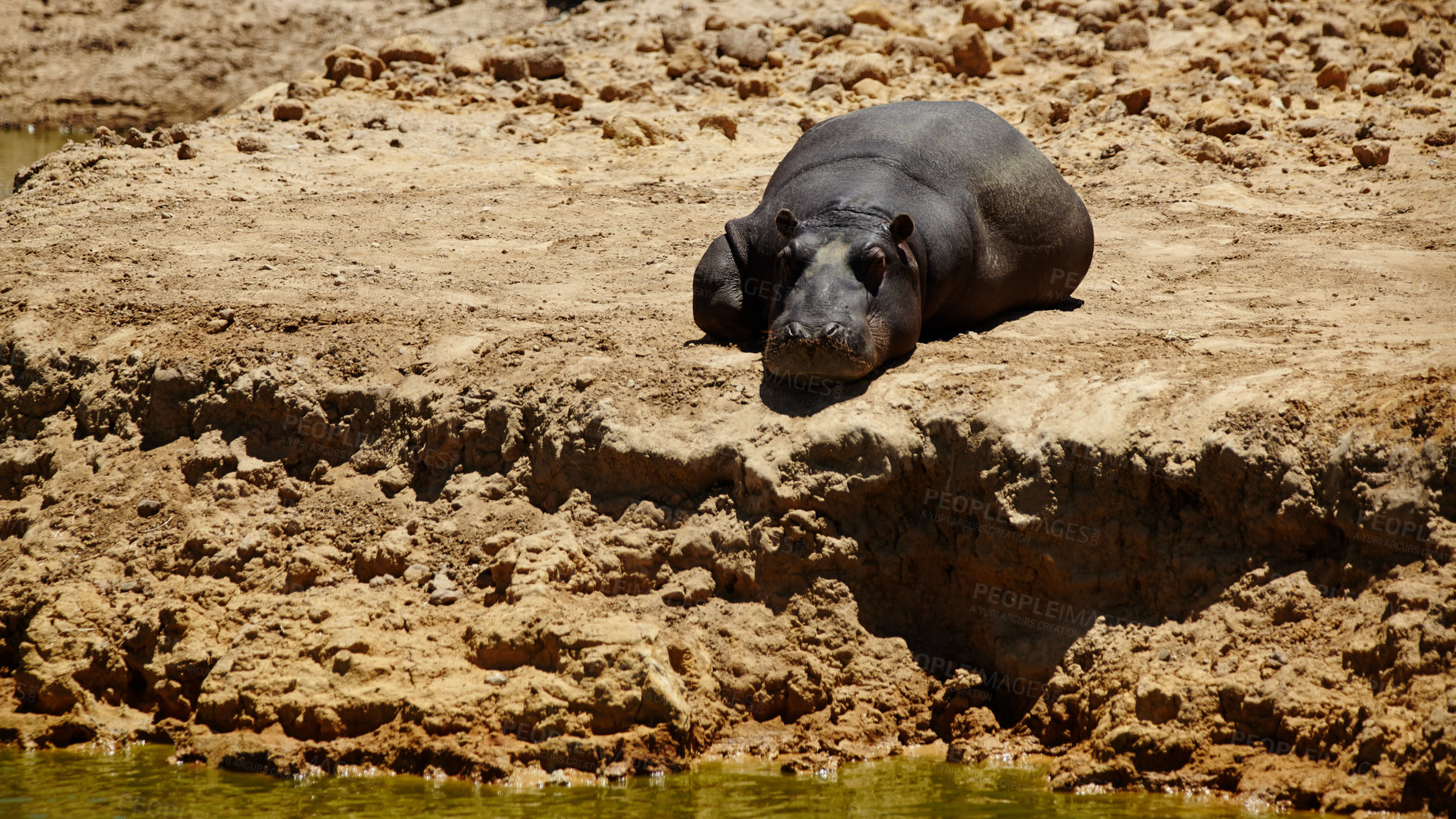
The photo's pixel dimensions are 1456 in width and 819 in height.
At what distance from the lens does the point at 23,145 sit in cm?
1831

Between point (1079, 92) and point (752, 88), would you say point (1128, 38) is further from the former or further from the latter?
point (752, 88)

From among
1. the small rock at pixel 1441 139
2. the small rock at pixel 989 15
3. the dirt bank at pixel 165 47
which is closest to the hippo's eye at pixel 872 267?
the small rock at pixel 1441 139

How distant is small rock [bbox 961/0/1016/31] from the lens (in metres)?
14.8

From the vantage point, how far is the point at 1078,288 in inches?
323

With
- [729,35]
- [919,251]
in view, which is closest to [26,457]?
[919,251]

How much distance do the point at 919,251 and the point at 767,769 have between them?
275cm

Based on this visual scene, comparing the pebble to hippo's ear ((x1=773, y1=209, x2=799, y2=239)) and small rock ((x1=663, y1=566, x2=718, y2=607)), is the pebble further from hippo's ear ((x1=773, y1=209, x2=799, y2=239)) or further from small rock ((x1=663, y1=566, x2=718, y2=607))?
hippo's ear ((x1=773, y1=209, x2=799, y2=239))

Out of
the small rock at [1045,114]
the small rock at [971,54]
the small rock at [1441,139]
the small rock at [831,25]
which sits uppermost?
the small rock at [831,25]

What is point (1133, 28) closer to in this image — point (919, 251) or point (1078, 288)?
point (1078, 288)

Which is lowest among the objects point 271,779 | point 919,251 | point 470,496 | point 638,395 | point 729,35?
point 271,779

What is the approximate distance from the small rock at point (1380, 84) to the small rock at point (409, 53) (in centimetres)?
968

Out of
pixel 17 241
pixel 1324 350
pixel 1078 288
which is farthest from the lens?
pixel 17 241

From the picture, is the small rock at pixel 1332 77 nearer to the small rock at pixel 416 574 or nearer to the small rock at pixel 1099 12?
the small rock at pixel 1099 12

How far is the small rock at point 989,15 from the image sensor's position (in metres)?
14.8
